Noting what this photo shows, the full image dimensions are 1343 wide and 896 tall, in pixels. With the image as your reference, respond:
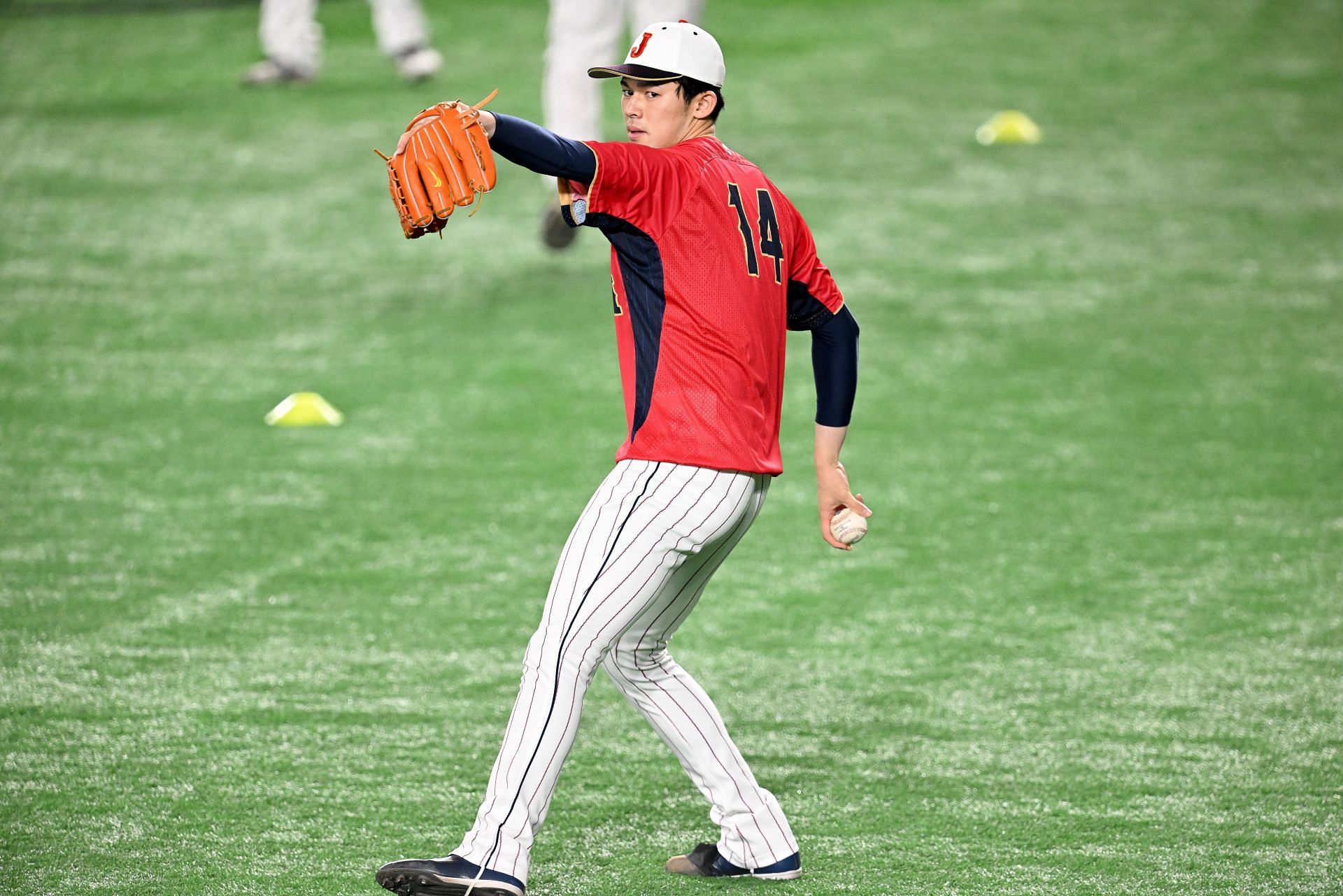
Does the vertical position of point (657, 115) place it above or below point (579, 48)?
above

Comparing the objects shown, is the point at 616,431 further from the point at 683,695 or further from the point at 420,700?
the point at 683,695

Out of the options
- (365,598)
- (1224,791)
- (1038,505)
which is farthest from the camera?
(1038,505)

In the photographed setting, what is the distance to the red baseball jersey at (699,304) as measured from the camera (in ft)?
10.1

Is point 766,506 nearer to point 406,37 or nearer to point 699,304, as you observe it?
point 699,304

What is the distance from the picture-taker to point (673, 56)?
10.2ft

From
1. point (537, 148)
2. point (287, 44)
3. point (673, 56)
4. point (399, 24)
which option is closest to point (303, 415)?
point (673, 56)

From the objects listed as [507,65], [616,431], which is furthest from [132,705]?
[507,65]

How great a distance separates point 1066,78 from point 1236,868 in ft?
31.0

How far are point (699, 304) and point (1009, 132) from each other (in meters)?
8.25

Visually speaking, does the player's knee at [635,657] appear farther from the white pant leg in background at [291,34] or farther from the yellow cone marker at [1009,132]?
the white pant leg in background at [291,34]

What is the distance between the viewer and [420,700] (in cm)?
447

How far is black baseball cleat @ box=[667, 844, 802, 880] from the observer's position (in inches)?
136

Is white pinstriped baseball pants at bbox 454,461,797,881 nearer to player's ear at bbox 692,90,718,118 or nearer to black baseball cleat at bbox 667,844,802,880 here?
black baseball cleat at bbox 667,844,802,880

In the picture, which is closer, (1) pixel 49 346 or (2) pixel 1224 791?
(2) pixel 1224 791
